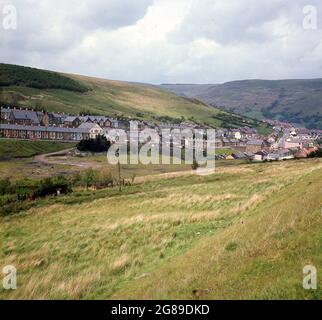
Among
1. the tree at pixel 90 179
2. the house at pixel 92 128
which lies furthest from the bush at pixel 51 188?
the house at pixel 92 128

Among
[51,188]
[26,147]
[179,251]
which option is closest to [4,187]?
[51,188]

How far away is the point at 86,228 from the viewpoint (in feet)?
107

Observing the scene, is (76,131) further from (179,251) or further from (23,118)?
(179,251)

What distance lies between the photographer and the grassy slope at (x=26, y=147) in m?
126

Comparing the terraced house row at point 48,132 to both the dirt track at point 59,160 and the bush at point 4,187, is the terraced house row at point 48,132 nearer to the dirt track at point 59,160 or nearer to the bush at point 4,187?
the dirt track at point 59,160

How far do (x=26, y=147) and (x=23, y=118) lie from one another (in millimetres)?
45279

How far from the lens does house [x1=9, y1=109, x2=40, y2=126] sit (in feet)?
572

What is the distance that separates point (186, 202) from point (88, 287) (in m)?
21.2

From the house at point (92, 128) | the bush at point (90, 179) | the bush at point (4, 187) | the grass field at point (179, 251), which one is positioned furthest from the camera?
the house at point (92, 128)

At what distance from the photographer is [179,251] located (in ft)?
67.5

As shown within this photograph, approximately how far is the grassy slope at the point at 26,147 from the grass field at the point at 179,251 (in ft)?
297

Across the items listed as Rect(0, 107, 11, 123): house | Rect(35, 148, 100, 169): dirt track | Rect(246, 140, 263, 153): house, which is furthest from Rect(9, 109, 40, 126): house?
Rect(246, 140, 263, 153): house

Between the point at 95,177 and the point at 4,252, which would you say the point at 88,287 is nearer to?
the point at 4,252
